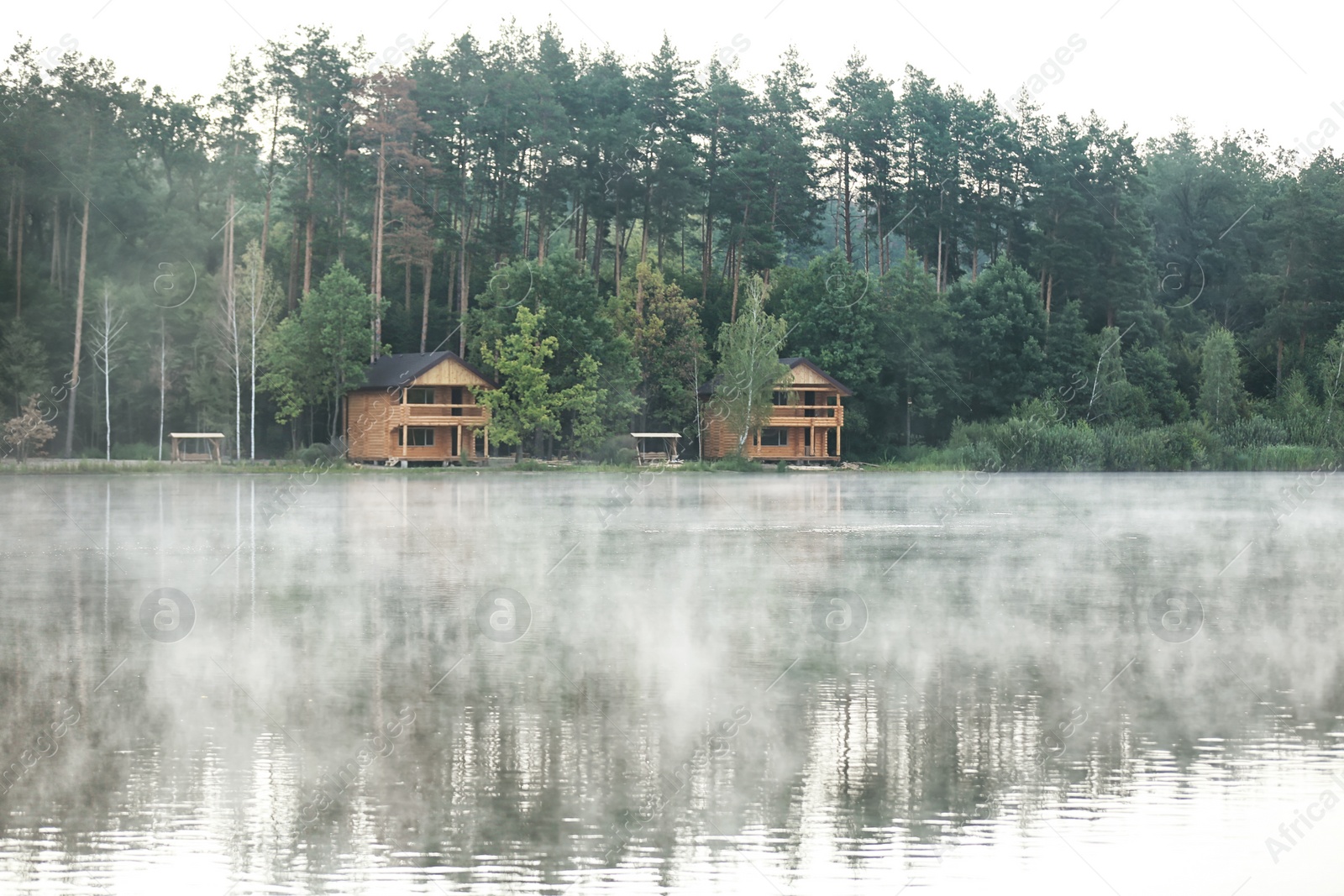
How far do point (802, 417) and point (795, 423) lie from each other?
0.94 meters

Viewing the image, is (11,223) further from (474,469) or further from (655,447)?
(655,447)

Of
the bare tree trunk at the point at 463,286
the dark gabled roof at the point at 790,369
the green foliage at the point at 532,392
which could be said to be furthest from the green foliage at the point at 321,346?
the dark gabled roof at the point at 790,369

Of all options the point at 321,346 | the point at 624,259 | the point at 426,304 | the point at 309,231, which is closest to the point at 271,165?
the point at 309,231

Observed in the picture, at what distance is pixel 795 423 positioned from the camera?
73.4 meters

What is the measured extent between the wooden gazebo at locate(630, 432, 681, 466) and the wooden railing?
23.7 feet

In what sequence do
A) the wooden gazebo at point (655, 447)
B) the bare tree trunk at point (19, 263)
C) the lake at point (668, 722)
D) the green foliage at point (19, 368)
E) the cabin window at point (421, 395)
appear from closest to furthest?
the lake at point (668, 722) < the green foliage at point (19, 368) < the cabin window at point (421, 395) < the bare tree trunk at point (19, 263) < the wooden gazebo at point (655, 447)

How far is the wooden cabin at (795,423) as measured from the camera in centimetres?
7356

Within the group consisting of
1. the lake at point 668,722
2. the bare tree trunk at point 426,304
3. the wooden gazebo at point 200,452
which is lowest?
the lake at point 668,722

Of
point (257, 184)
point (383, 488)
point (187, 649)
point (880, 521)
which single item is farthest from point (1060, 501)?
point (257, 184)

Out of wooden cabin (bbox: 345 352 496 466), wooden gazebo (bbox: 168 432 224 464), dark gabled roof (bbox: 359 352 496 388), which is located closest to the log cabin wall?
wooden cabin (bbox: 345 352 496 466)

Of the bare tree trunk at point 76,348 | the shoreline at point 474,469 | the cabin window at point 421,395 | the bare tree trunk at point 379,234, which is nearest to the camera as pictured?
the shoreline at point 474,469

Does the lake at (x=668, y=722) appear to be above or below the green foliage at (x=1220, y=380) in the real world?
below

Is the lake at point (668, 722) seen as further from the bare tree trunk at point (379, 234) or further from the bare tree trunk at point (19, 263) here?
the bare tree trunk at point (19, 263)

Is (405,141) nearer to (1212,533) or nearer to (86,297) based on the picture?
(86,297)
